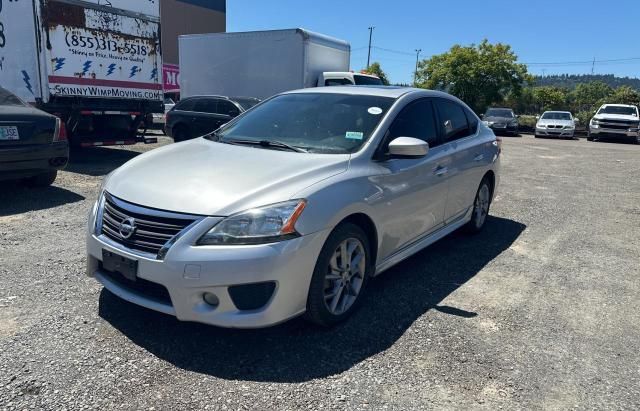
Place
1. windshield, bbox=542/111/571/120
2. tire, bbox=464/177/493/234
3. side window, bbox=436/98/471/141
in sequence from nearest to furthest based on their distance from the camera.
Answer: side window, bbox=436/98/471/141 < tire, bbox=464/177/493/234 < windshield, bbox=542/111/571/120

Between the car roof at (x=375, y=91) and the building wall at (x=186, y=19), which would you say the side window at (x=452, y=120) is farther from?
the building wall at (x=186, y=19)

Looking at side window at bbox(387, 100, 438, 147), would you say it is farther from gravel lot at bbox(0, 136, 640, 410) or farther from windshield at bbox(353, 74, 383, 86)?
windshield at bbox(353, 74, 383, 86)

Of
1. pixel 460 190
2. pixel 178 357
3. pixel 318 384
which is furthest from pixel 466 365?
pixel 460 190

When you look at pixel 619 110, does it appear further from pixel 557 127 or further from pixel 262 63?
pixel 262 63

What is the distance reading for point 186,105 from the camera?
12.5 meters

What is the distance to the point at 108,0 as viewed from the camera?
31.7 feet

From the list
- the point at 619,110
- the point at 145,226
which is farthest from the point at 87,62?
the point at 619,110

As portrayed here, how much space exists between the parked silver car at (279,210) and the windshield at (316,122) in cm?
1

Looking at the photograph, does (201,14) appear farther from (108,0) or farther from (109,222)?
(109,222)

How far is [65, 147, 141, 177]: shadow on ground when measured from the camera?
8828 mm

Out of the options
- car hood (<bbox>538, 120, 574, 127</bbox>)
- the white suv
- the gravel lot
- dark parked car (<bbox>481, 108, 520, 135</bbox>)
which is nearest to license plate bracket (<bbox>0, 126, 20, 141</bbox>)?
the gravel lot

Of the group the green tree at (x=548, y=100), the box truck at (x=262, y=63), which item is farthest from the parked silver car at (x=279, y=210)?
the green tree at (x=548, y=100)

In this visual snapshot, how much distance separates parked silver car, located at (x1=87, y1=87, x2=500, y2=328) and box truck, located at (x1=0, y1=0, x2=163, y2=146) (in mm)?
6155

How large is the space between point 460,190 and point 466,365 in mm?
2286
